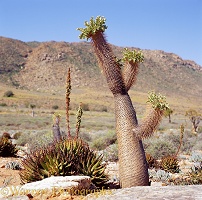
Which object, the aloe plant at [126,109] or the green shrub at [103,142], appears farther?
the green shrub at [103,142]

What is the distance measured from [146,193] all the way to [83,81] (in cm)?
10732

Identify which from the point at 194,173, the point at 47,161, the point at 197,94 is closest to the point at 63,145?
the point at 47,161

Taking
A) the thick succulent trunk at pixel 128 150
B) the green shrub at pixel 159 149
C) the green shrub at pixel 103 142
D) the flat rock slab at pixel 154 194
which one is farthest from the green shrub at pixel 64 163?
the green shrub at pixel 103 142

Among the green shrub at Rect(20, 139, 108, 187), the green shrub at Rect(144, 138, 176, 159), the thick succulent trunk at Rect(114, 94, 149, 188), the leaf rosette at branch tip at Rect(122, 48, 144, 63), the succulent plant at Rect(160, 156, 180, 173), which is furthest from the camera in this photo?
the green shrub at Rect(144, 138, 176, 159)

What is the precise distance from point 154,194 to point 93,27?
3.69 meters

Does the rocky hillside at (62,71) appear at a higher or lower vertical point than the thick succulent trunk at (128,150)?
higher

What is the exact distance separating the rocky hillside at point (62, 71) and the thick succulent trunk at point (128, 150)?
94.9 m

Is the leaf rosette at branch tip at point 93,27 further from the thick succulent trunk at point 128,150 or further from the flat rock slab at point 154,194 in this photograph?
the flat rock slab at point 154,194

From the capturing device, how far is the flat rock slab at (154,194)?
537 cm

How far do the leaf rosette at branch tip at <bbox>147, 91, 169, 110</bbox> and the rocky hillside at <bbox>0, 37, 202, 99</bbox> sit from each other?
9496 cm

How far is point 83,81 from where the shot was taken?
370 ft

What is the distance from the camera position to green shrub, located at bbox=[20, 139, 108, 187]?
7.21m

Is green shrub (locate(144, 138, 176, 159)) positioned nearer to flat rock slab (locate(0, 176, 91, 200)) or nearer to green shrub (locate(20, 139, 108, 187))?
green shrub (locate(20, 139, 108, 187))

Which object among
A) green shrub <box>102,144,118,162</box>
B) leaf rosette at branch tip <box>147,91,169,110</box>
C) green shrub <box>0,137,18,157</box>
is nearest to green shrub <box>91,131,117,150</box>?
green shrub <box>102,144,118,162</box>
